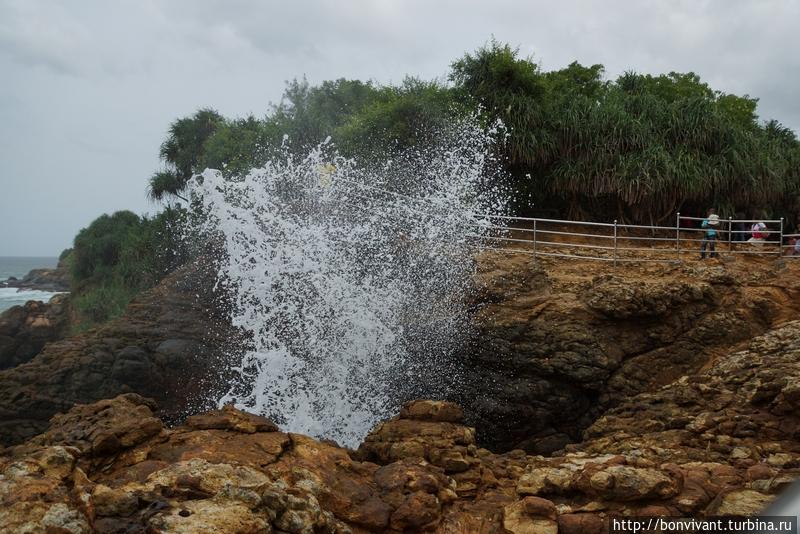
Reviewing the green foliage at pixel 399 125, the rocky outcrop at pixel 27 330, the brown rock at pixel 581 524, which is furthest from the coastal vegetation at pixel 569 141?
the brown rock at pixel 581 524

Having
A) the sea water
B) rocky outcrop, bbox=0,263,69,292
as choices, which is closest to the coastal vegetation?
the sea water

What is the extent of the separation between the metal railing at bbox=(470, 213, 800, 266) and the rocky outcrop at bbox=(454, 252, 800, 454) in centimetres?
120

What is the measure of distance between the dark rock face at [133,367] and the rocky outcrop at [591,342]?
4.86 meters

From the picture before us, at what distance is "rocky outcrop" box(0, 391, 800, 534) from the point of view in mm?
3740

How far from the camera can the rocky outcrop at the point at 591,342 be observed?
9070 mm

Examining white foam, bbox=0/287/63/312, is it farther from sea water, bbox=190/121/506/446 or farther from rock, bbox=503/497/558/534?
rock, bbox=503/497/558/534

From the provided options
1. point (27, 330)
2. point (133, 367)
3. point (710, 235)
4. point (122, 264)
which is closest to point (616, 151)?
point (710, 235)

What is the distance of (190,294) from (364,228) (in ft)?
13.3

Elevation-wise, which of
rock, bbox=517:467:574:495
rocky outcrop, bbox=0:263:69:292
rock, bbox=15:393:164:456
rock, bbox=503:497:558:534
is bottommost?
rock, bbox=503:497:558:534

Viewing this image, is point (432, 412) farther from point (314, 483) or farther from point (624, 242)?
point (624, 242)

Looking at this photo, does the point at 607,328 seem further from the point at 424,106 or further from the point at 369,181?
the point at 424,106

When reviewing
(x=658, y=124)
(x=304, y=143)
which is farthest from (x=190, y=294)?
(x=658, y=124)

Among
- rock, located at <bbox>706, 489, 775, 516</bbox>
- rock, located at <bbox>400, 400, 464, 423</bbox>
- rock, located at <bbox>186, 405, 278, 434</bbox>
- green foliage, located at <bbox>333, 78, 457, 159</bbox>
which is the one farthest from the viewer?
green foliage, located at <bbox>333, 78, 457, 159</bbox>

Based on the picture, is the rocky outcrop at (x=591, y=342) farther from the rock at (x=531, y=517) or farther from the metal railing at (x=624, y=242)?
the rock at (x=531, y=517)
